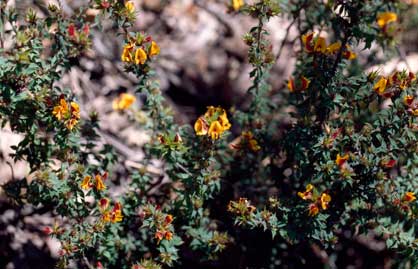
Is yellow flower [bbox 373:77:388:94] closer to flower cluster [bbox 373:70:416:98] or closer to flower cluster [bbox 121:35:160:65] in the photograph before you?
flower cluster [bbox 373:70:416:98]

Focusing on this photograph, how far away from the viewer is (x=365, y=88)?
9.94 ft

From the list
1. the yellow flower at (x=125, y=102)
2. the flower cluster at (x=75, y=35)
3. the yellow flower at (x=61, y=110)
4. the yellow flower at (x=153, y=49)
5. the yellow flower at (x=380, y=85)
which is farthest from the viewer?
the yellow flower at (x=125, y=102)

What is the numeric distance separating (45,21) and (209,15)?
9.63 feet

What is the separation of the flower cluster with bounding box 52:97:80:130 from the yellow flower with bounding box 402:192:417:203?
5.83 feet

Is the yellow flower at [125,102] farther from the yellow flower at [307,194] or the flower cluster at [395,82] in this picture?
the flower cluster at [395,82]

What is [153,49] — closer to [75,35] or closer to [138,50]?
[138,50]

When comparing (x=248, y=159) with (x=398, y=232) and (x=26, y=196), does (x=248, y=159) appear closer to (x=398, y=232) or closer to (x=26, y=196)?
(x=398, y=232)

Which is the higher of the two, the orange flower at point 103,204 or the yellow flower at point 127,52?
the yellow flower at point 127,52

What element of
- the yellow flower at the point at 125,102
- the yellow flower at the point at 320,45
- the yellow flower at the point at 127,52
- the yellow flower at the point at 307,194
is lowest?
the yellow flower at the point at 307,194

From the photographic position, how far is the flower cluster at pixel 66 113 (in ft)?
9.21

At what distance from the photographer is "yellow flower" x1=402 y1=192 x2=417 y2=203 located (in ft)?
9.91

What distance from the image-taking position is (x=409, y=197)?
3.02 meters

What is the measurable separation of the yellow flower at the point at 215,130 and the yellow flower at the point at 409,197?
1.07 metres

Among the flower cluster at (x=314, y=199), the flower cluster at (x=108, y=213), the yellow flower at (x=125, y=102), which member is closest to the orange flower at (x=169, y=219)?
the flower cluster at (x=108, y=213)
